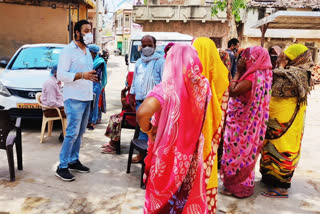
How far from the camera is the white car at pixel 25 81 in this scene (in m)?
5.84

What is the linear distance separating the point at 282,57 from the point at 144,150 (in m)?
2.10

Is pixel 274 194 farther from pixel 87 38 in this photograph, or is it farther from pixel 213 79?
pixel 87 38

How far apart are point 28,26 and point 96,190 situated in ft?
49.3

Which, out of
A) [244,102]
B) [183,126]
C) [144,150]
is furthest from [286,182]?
[183,126]

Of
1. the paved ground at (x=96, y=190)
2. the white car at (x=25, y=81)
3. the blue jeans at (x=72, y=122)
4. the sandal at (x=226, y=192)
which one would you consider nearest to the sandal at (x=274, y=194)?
the paved ground at (x=96, y=190)

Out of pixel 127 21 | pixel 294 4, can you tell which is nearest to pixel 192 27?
pixel 294 4

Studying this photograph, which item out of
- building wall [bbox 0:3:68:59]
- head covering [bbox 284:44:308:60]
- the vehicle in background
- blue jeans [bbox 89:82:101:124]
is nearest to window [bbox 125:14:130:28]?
building wall [bbox 0:3:68:59]

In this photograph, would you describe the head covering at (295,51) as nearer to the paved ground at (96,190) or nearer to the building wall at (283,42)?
the paved ground at (96,190)

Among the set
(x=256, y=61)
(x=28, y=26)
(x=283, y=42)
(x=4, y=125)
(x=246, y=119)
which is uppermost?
(x=28, y=26)

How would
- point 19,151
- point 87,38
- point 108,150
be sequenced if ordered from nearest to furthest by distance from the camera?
point 87,38 < point 19,151 < point 108,150

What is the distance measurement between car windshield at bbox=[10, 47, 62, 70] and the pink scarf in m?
5.43

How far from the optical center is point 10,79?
6.18 meters

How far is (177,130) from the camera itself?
7.09 ft

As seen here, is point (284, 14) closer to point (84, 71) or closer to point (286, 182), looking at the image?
point (286, 182)
